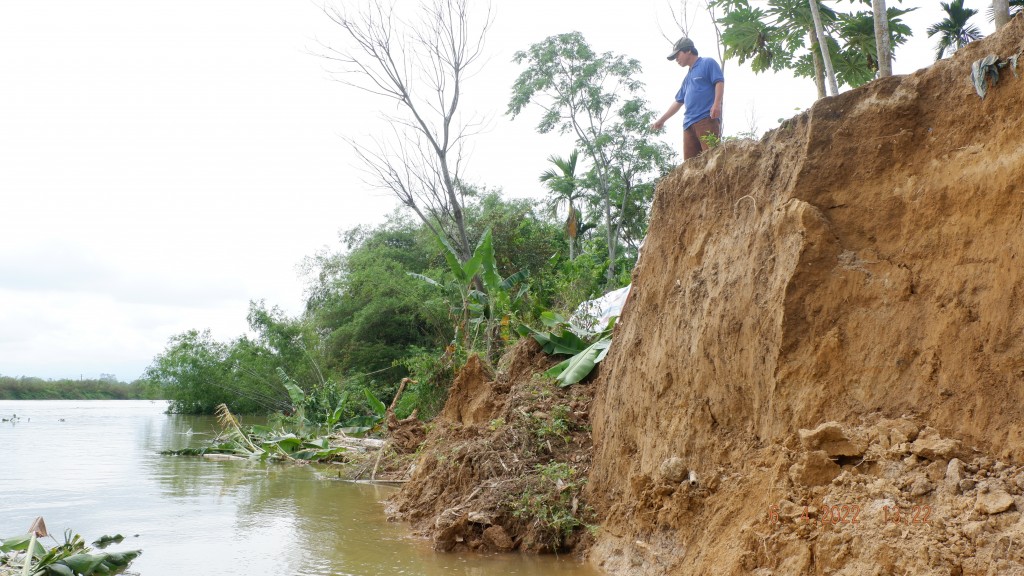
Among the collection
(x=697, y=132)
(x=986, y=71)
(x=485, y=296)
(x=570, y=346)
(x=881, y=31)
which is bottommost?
(x=570, y=346)

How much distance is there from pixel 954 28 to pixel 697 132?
9.65m

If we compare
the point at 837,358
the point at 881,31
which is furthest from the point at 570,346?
the point at 881,31

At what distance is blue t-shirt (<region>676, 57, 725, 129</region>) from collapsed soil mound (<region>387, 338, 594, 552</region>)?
279cm

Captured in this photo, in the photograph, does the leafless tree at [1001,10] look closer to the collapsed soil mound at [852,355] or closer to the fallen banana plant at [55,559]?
the collapsed soil mound at [852,355]

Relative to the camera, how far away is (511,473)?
6.02m

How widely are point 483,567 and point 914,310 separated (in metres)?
3.33

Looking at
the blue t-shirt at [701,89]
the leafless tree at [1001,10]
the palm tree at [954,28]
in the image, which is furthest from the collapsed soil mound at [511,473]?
the palm tree at [954,28]

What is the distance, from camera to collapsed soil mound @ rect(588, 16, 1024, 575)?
3182 millimetres

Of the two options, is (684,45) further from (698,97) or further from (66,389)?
(66,389)

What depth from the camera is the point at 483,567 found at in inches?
205

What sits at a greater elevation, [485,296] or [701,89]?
[701,89]

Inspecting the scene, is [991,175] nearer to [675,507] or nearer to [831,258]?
[831,258]

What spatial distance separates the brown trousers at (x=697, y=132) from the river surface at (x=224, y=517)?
3.92 metres

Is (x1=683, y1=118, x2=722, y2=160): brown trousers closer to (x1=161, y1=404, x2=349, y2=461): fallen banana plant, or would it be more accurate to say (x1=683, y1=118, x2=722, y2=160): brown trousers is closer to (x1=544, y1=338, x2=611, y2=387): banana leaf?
(x1=544, y1=338, x2=611, y2=387): banana leaf
